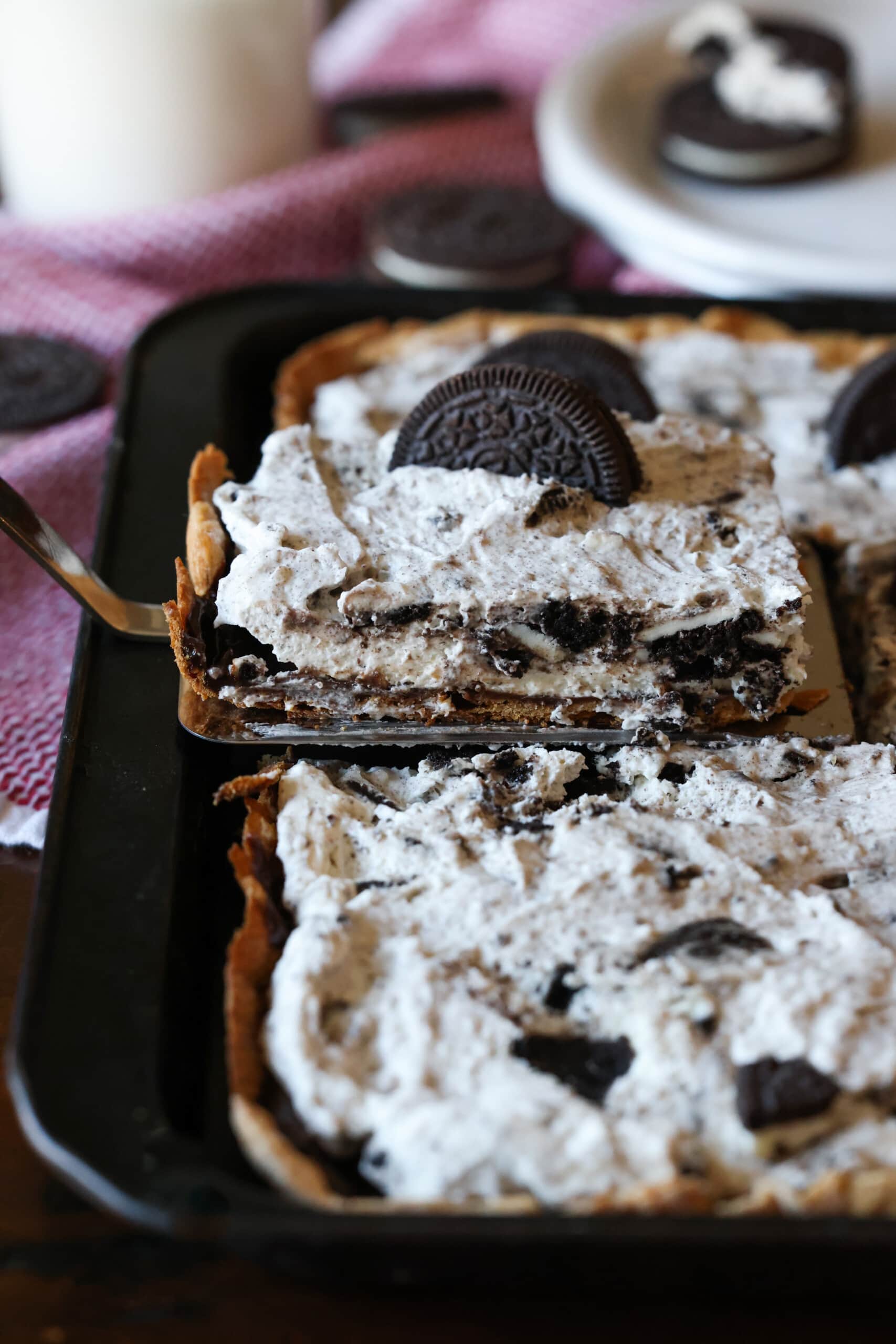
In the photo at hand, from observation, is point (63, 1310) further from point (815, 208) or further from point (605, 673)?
point (815, 208)

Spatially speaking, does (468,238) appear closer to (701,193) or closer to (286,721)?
(701,193)

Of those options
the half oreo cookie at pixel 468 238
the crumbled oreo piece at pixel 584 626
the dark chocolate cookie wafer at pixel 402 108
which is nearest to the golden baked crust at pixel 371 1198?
the crumbled oreo piece at pixel 584 626

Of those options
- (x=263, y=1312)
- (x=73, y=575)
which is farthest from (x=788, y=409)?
(x=263, y=1312)

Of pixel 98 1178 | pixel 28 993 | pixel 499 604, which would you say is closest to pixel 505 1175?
pixel 98 1178

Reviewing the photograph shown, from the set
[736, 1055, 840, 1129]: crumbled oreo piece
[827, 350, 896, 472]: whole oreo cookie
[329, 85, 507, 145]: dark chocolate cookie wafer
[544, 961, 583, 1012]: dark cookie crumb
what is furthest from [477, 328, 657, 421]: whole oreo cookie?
[329, 85, 507, 145]: dark chocolate cookie wafer

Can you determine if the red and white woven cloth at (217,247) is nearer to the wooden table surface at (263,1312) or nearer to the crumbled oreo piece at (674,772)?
the wooden table surface at (263,1312)
